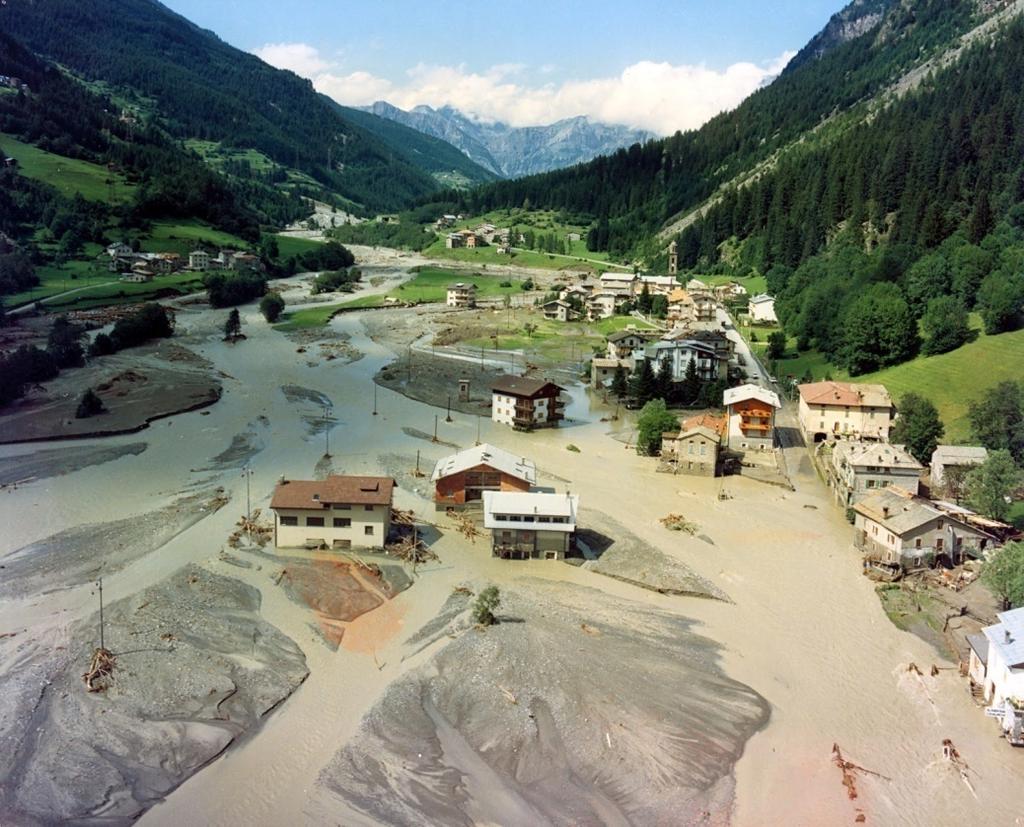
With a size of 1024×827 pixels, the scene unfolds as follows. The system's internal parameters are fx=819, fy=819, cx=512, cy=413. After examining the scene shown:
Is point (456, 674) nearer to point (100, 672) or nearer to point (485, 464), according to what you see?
point (100, 672)

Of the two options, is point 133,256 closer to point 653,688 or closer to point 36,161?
point 36,161

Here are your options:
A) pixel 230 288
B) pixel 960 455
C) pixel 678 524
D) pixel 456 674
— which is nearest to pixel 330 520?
pixel 456 674

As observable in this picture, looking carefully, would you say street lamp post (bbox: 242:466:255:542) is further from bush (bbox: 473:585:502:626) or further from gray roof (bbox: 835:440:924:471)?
gray roof (bbox: 835:440:924:471)

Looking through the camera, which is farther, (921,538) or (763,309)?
(763,309)

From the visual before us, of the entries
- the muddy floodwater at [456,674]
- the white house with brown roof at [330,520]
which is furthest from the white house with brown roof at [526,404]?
the white house with brown roof at [330,520]

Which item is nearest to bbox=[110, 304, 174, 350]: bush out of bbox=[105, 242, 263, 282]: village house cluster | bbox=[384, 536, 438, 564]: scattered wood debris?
bbox=[105, 242, 263, 282]: village house cluster

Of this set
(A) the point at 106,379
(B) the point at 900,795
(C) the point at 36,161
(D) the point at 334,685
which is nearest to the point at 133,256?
(C) the point at 36,161
